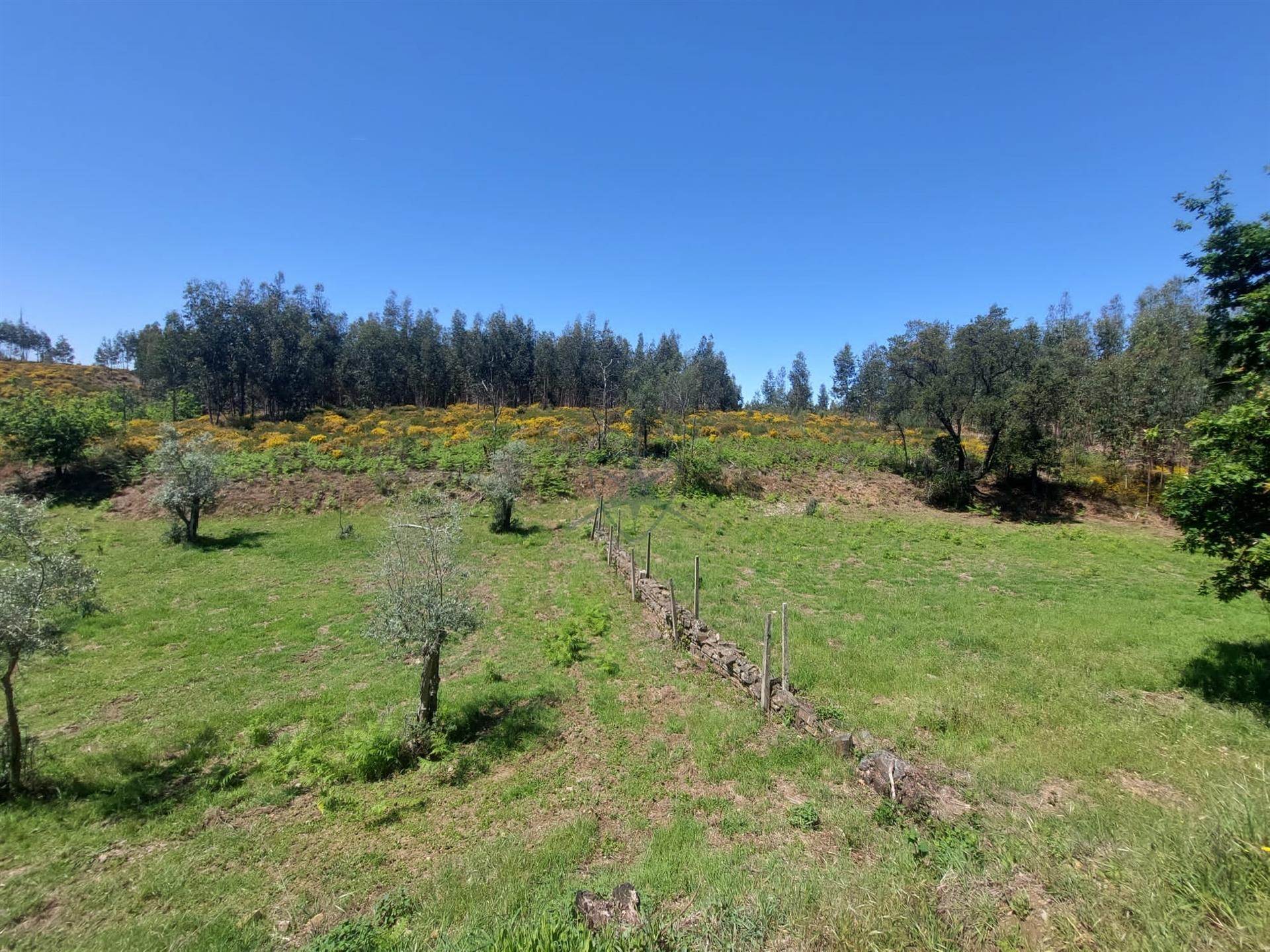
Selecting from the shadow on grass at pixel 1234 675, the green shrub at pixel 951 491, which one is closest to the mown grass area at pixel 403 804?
the shadow on grass at pixel 1234 675

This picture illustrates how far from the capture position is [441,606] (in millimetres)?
8508

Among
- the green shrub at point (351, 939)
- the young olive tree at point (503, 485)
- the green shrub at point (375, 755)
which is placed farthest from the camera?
the young olive tree at point (503, 485)

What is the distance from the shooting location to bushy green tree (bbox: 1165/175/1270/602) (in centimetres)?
795

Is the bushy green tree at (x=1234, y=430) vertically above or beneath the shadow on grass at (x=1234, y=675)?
above

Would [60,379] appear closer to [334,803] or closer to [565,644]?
[565,644]

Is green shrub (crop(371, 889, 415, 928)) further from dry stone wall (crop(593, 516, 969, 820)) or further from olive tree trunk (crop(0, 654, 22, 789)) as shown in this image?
olive tree trunk (crop(0, 654, 22, 789))

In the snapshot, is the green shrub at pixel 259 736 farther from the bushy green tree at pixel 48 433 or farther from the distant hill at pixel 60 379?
the distant hill at pixel 60 379

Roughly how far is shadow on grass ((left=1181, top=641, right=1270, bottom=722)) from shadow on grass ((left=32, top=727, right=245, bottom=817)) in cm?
1668

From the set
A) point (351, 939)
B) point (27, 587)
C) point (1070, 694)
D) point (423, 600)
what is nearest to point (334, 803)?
point (423, 600)

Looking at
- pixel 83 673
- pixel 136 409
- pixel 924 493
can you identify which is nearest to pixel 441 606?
pixel 83 673

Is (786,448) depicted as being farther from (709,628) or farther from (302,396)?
(302,396)

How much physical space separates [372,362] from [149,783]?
6306 centimetres

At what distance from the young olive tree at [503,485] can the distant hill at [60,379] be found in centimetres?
5355

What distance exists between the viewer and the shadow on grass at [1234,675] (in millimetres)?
8578
